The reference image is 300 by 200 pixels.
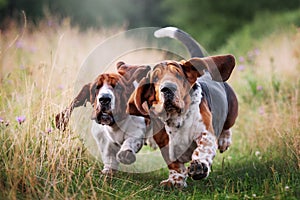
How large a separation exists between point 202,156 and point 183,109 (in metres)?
0.38

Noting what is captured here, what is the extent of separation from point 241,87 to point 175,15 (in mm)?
12885

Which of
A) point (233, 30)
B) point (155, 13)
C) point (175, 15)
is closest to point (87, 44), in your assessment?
point (233, 30)

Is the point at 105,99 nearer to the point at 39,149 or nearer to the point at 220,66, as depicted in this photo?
the point at 39,149

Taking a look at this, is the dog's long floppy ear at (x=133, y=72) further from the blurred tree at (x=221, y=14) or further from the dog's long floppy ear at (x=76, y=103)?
the blurred tree at (x=221, y=14)

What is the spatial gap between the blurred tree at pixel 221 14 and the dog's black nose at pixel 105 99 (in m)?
14.0

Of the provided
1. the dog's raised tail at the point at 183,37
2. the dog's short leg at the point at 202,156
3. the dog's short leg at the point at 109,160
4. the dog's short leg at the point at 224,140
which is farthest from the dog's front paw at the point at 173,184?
the dog's raised tail at the point at 183,37

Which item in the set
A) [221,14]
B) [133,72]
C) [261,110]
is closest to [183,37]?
[133,72]

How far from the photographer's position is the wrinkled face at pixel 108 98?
419 centimetres

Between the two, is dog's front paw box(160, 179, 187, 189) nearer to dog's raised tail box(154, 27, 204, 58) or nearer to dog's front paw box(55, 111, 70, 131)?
dog's front paw box(55, 111, 70, 131)

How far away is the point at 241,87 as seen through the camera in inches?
312

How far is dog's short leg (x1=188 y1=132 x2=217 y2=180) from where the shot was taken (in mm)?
3547

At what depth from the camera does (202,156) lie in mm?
3680

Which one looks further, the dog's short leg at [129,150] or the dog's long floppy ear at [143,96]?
the dog's short leg at [129,150]

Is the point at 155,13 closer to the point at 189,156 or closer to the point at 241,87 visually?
the point at 241,87
